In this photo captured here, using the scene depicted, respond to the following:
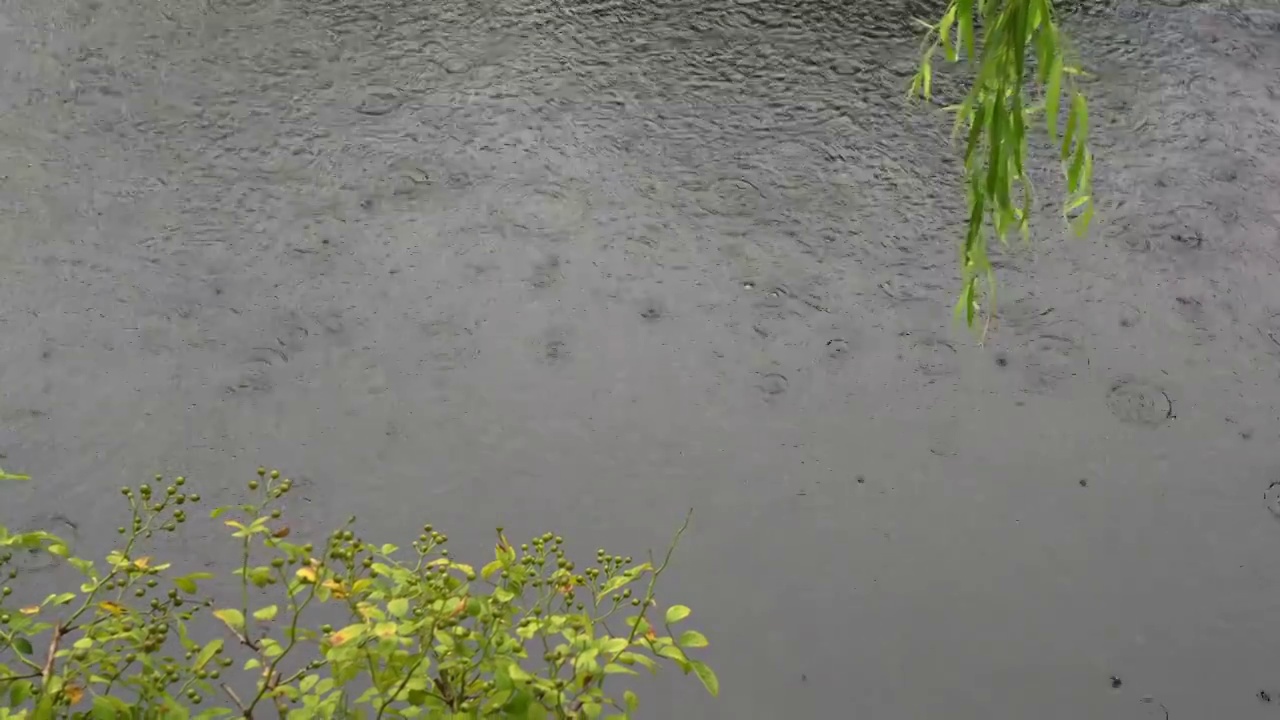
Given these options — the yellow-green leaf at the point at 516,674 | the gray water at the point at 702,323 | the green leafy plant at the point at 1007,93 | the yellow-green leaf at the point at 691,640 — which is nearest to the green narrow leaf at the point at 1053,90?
the green leafy plant at the point at 1007,93

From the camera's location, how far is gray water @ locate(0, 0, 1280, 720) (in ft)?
5.52

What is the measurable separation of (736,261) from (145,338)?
1030 mm

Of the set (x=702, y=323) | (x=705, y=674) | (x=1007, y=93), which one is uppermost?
(x=1007, y=93)

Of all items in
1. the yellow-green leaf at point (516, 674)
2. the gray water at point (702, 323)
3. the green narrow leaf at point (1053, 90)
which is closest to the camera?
the yellow-green leaf at point (516, 674)

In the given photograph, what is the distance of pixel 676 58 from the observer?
2381 millimetres

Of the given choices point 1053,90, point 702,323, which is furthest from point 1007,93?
point 702,323

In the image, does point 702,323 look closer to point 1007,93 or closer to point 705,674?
point 1007,93

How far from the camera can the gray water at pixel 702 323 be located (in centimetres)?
168

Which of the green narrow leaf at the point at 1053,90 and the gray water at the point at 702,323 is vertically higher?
the green narrow leaf at the point at 1053,90

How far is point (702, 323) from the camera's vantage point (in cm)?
196

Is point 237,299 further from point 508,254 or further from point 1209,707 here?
point 1209,707

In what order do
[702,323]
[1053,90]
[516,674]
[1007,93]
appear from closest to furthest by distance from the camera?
[516,674]
[1053,90]
[1007,93]
[702,323]

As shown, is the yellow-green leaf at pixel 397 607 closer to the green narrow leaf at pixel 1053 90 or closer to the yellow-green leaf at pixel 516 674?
the yellow-green leaf at pixel 516 674

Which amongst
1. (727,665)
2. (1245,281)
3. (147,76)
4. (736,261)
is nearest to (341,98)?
(147,76)
